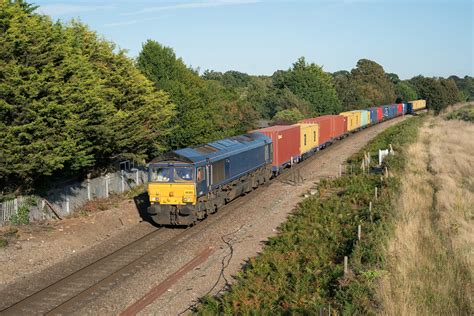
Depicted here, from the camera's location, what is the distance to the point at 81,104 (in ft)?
68.0

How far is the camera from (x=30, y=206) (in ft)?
70.8

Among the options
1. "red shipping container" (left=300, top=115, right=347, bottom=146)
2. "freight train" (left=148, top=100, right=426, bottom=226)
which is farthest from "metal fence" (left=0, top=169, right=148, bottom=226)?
"red shipping container" (left=300, top=115, right=347, bottom=146)

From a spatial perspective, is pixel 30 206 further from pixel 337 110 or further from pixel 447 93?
pixel 447 93

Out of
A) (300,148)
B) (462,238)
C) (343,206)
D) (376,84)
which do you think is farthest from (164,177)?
(376,84)

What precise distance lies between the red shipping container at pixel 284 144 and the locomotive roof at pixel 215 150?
83.4 inches

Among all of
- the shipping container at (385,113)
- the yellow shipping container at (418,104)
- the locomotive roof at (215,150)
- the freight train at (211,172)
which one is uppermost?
the yellow shipping container at (418,104)

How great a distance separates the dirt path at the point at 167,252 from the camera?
→ 1432 centimetres

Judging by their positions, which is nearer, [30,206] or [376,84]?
[30,206]

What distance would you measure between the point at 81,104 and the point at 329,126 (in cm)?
3439

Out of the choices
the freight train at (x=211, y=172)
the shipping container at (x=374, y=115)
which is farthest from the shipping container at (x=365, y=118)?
the freight train at (x=211, y=172)

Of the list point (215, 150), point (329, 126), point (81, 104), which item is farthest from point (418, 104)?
point (81, 104)

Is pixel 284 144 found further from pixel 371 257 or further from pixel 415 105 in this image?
pixel 415 105

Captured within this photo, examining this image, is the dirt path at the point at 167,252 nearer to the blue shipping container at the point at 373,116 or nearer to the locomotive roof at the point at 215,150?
the locomotive roof at the point at 215,150

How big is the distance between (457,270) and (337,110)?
264 ft
